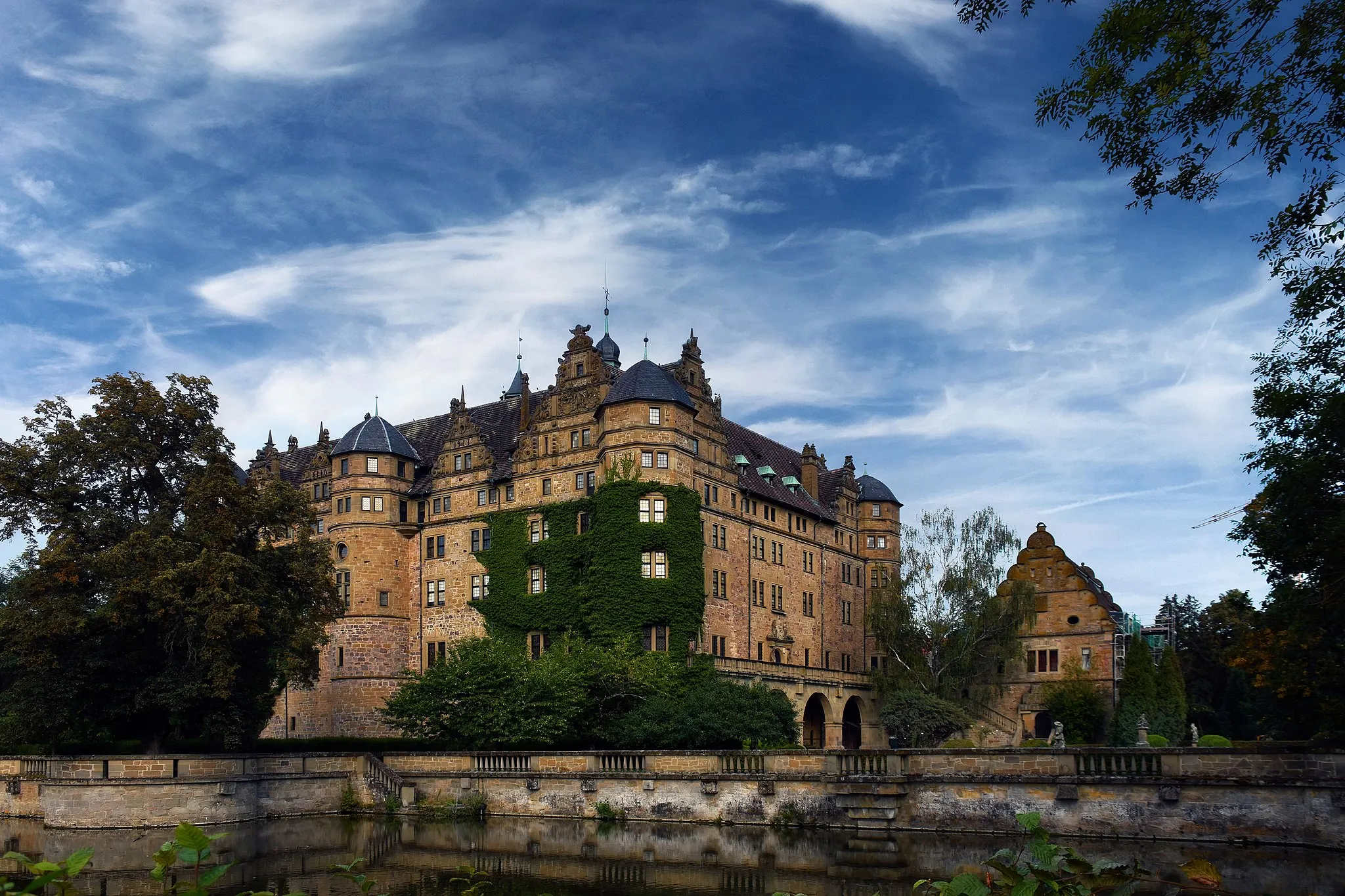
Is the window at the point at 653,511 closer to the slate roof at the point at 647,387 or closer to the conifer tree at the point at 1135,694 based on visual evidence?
the slate roof at the point at 647,387

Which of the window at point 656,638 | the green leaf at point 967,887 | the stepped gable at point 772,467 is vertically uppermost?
the stepped gable at point 772,467

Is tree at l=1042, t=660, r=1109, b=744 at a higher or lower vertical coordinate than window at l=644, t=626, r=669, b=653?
lower

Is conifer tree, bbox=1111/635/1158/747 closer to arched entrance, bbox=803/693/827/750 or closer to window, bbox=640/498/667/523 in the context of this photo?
arched entrance, bbox=803/693/827/750

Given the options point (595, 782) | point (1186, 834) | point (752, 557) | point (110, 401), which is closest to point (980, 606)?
point (752, 557)

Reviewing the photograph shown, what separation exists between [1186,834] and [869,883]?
10.1 metres

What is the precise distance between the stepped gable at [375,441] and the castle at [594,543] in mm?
121

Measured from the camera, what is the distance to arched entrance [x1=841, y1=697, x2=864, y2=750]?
6366 cm

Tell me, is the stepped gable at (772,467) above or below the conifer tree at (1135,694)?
above

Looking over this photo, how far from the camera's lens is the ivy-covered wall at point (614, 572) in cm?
5272

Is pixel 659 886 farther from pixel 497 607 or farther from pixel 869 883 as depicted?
pixel 497 607

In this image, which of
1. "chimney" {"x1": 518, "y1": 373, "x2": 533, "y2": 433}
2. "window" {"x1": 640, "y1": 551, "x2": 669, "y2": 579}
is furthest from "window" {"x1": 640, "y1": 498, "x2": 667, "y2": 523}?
"chimney" {"x1": 518, "y1": 373, "x2": 533, "y2": 433}

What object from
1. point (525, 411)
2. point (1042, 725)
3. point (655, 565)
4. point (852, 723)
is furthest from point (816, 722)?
point (525, 411)

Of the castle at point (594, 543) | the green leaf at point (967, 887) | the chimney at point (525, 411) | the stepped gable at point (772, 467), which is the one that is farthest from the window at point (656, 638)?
the green leaf at point (967, 887)

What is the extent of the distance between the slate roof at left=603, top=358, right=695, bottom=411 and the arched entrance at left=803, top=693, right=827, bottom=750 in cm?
1656
